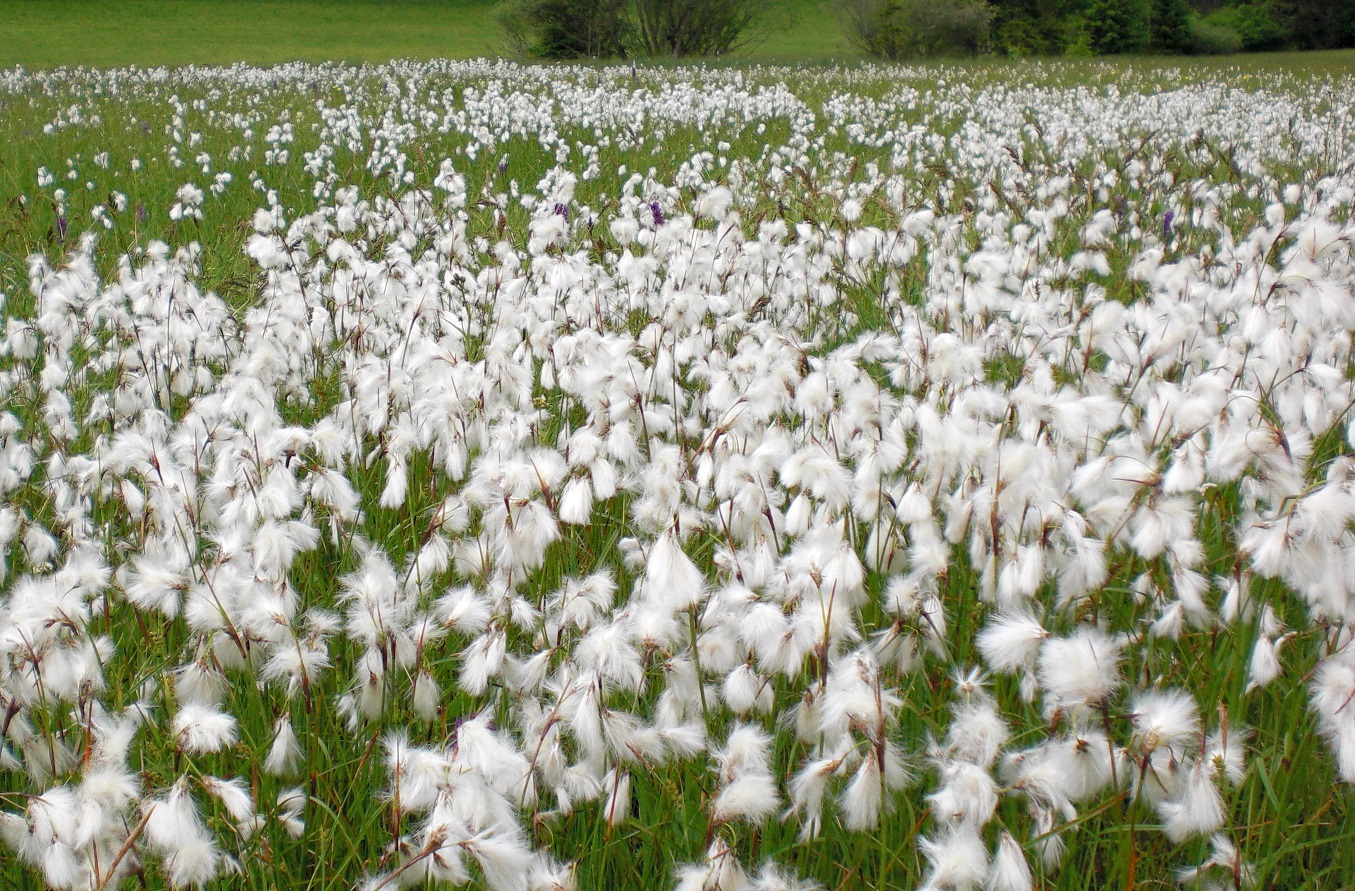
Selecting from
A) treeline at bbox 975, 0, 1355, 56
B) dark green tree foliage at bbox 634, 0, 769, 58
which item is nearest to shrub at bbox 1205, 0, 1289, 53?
treeline at bbox 975, 0, 1355, 56

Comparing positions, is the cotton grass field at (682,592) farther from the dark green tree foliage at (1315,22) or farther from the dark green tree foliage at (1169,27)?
the dark green tree foliage at (1315,22)

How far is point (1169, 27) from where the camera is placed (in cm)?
5434

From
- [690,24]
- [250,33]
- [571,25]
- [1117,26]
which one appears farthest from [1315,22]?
[250,33]

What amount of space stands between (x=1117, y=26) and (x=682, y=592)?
196ft

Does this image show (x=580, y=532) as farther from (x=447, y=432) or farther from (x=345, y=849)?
(x=345, y=849)

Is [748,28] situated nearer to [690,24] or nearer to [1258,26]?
[690,24]

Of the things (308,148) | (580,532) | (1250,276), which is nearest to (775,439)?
(580,532)

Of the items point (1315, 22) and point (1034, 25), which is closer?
point (1034, 25)

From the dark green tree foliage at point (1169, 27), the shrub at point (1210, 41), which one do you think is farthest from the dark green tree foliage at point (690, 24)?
the shrub at point (1210, 41)

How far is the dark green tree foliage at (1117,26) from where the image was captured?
2063 inches

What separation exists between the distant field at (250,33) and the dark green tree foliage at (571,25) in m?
1.86

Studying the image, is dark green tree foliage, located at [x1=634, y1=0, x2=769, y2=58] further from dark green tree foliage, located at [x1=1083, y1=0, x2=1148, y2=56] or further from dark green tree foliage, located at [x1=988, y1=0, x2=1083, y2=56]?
dark green tree foliage, located at [x1=1083, y1=0, x2=1148, y2=56]

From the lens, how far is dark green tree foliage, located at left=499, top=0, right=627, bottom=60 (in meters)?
32.8

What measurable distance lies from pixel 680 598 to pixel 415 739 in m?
0.82
